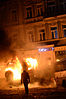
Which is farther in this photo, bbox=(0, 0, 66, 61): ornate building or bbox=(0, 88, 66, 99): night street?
bbox=(0, 0, 66, 61): ornate building

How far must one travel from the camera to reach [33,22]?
56.9 feet

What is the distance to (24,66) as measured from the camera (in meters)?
14.0

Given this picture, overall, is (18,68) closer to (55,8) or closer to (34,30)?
(34,30)

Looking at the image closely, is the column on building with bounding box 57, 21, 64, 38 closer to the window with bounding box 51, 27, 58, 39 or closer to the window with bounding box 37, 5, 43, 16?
the window with bounding box 51, 27, 58, 39

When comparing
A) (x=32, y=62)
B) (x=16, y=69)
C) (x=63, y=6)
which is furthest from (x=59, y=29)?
(x=16, y=69)

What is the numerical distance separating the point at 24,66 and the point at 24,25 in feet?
20.4

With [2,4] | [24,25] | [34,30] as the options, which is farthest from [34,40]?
[2,4]

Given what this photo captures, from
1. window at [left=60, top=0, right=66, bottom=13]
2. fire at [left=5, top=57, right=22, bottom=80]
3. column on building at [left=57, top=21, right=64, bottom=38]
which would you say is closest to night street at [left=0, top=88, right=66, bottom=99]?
fire at [left=5, top=57, right=22, bottom=80]

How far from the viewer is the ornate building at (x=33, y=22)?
1658 cm

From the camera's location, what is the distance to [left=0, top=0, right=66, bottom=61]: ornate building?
16.6 meters

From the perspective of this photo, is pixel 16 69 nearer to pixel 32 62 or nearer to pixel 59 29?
pixel 32 62

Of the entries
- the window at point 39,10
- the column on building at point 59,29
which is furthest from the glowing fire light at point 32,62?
the window at point 39,10

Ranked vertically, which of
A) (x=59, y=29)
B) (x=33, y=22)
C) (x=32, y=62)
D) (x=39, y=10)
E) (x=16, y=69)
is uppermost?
(x=39, y=10)

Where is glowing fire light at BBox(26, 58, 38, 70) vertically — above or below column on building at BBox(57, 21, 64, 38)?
below
